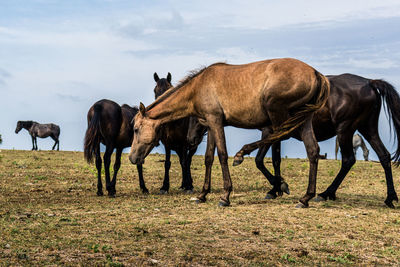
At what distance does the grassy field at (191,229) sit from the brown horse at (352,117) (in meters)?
0.71

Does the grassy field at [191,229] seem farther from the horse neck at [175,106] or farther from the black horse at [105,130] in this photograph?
the horse neck at [175,106]

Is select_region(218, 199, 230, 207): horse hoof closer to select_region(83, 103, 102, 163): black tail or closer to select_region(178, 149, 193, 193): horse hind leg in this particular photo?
select_region(178, 149, 193, 193): horse hind leg

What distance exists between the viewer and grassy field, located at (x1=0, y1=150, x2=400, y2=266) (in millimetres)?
5959

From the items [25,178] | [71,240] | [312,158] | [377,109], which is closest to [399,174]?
[377,109]

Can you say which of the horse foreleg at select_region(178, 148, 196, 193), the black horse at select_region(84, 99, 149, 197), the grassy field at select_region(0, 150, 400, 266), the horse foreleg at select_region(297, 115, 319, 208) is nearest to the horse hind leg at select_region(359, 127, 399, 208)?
the grassy field at select_region(0, 150, 400, 266)

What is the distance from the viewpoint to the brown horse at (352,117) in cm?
1010

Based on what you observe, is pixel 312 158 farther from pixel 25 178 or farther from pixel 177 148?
pixel 25 178

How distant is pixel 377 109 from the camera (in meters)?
10.5

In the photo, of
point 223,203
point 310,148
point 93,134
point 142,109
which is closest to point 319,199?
point 310,148

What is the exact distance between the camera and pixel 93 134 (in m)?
11.5

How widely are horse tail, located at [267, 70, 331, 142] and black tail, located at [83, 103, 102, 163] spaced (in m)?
4.50

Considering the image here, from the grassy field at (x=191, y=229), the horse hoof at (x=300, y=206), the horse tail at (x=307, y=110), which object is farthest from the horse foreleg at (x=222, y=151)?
the horse hoof at (x=300, y=206)

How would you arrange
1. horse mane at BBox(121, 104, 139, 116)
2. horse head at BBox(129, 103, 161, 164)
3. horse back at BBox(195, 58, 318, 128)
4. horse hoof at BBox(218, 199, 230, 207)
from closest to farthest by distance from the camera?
1. horse back at BBox(195, 58, 318, 128)
2. horse hoof at BBox(218, 199, 230, 207)
3. horse head at BBox(129, 103, 161, 164)
4. horse mane at BBox(121, 104, 139, 116)

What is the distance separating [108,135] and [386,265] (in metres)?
7.18
